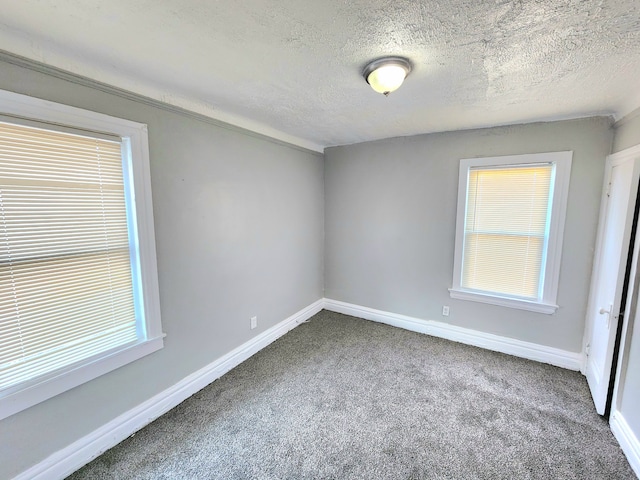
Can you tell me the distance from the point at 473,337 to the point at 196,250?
304 cm

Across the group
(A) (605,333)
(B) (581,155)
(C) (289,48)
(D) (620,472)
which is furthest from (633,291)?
(C) (289,48)

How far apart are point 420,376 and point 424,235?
153 cm

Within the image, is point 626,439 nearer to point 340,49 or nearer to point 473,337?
point 473,337

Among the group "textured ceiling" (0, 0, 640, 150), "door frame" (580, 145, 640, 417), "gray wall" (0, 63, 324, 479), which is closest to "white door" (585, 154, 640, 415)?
"door frame" (580, 145, 640, 417)

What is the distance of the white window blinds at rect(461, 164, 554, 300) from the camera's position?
2629 mm

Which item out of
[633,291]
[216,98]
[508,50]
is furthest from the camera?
[216,98]

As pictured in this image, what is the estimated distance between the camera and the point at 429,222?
315cm

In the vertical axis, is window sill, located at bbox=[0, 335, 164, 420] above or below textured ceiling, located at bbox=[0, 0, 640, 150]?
below

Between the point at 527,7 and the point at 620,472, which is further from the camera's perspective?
the point at 620,472

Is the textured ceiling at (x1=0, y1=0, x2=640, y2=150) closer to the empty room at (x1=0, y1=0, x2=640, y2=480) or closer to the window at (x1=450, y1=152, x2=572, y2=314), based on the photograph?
the empty room at (x1=0, y1=0, x2=640, y2=480)

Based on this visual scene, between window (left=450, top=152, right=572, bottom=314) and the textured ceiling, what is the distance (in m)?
0.60

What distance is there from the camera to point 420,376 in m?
2.50

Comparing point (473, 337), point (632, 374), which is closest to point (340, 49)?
point (632, 374)

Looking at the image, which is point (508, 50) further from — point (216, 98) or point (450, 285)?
point (450, 285)
